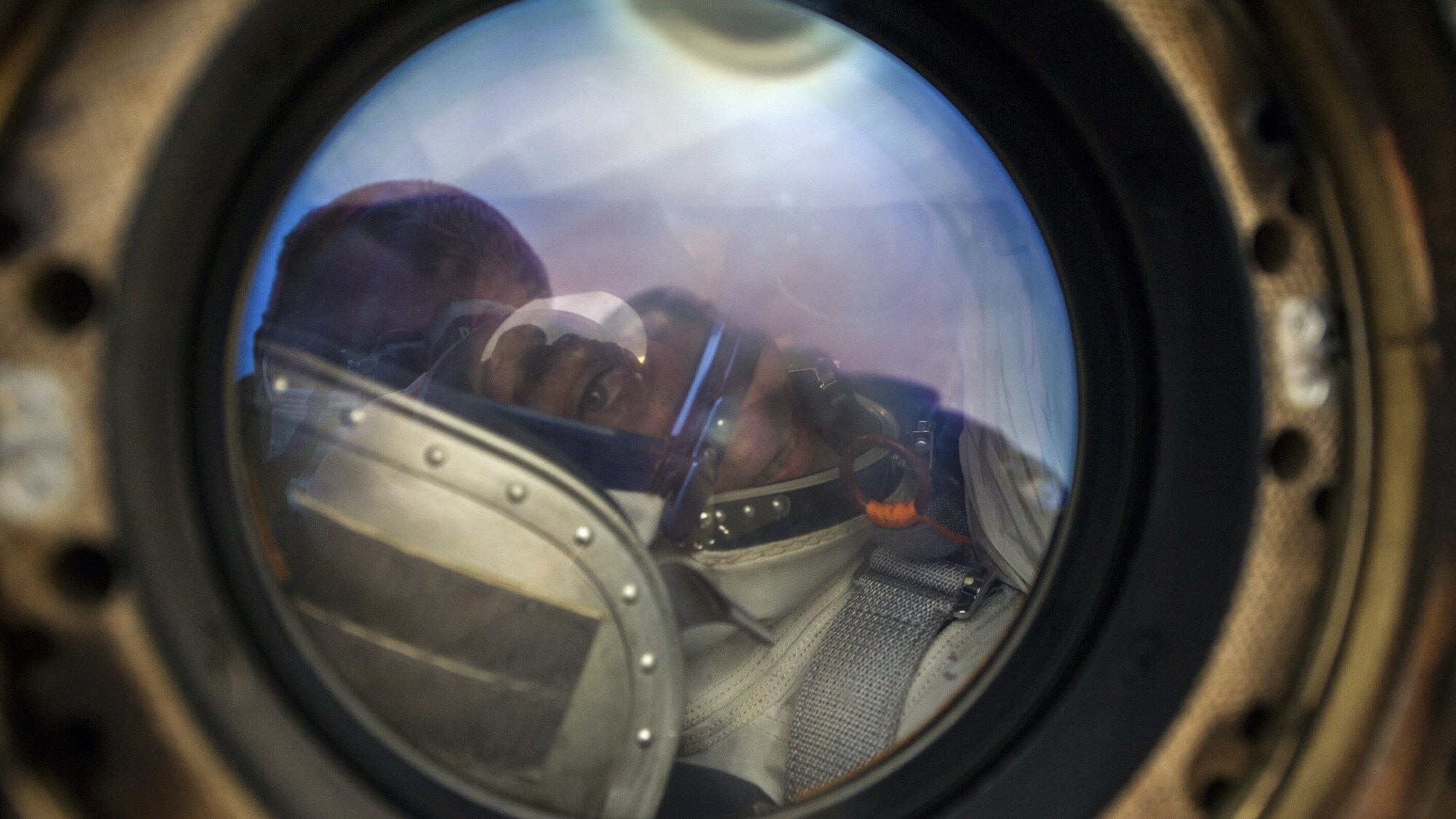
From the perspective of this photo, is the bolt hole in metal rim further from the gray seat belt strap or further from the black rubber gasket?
the gray seat belt strap

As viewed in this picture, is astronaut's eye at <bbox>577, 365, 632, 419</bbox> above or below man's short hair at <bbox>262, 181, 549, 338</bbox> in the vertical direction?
below

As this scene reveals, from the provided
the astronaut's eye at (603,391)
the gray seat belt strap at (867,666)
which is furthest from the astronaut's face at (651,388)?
the gray seat belt strap at (867,666)

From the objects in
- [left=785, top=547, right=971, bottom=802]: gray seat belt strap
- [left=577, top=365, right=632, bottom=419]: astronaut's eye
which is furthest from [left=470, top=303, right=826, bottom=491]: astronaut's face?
[left=785, top=547, right=971, bottom=802]: gray seat belt strap

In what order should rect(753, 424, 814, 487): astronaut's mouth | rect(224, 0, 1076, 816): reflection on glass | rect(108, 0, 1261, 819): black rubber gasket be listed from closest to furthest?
rect(108, 0, 1261, 819): black rubber gasket, rect(224, 0, 1076, 816): reflection on glass, rect(753, 424, 814, 487): astronaut's mouth

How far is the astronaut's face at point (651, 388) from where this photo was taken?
2.61 ft

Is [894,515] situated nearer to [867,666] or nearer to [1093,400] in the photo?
[867,666]

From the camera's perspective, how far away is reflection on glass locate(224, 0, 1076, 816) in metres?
0.67

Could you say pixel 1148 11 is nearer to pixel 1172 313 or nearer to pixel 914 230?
pixel 1172 313

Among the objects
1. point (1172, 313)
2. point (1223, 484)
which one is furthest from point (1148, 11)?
point (1223, 484)

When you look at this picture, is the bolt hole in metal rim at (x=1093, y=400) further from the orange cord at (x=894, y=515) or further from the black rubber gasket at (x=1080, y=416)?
the orange cord at (x=894, y=515)

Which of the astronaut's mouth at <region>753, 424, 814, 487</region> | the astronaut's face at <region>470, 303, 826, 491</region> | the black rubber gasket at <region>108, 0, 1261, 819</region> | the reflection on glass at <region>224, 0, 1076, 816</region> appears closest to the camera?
the black rubber gasket at <region>108, 0, 1261, 819</region>

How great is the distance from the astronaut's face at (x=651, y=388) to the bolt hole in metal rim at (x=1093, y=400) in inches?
10.9

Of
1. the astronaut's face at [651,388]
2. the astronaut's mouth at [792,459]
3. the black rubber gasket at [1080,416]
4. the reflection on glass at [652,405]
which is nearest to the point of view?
the black rubber gasket at [1080,416]

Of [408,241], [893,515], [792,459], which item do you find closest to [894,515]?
[893,515]
